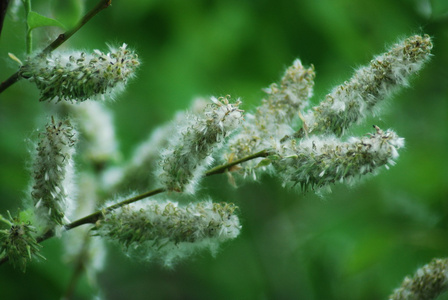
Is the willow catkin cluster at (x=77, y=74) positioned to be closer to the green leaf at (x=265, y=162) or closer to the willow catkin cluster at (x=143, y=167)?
the green leaf at (x=265, y=162)

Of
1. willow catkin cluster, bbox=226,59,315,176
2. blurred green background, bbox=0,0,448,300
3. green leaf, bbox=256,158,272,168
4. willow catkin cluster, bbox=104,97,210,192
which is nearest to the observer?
green leaf, bbox=256,158,272,168

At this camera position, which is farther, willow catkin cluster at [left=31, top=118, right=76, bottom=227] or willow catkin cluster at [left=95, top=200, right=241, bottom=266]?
willow catkin cluster at [left=95, top=200, right=241, bottom=266]

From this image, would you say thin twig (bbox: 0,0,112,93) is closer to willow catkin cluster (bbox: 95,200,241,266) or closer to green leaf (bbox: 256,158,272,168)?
willow catkin cluster (bbox: 95,200,241,266)

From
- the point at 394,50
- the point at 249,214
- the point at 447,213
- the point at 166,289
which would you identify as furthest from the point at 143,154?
the point at 166,289

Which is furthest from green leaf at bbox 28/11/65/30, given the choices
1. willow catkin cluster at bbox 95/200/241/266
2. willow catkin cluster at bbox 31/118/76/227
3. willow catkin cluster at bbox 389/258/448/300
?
willow catkin cluster at bbox 389/258/448/300

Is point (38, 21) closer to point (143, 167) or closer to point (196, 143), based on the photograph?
point (196, 143)

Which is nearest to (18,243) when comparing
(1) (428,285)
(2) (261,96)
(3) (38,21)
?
(3) (38,21)
